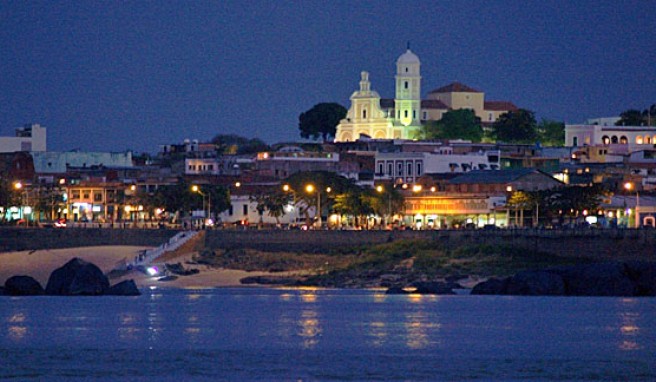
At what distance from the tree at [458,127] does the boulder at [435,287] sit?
10718 cm

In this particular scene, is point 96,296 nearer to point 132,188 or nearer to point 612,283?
point 612,283

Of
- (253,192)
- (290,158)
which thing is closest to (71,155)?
(290,158)

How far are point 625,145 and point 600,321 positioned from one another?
99.3 metres

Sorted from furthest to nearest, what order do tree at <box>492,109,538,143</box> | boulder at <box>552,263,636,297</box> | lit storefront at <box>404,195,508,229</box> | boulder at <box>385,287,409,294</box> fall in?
tree at <box>492,109,538,143</box>, lit storefront at <box>404,195,508,229</box>, boulder at <box>385,287,409,294</box>, boulder at <box>552,263,636,297</box>

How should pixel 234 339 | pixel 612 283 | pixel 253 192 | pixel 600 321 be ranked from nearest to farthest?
pixel 234 339 < pixel 600 321 < pixel 612 283 < pixel 253 192

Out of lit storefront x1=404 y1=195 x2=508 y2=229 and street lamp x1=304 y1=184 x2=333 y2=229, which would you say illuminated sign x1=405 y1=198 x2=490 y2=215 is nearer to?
lit storefront x1=404 y1=195 x2=508 y2=229

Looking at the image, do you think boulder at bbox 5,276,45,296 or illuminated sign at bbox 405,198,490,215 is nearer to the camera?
boulder at bbox 5,276,45,296

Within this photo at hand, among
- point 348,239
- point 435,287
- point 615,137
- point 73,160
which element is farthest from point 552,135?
point 435,287

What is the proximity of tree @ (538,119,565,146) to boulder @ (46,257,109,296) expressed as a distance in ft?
381

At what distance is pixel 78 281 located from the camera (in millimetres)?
79562

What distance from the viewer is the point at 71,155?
158m

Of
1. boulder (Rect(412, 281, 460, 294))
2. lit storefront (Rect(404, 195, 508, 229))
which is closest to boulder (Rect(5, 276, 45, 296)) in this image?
boulder (Rect(412, 281, 460, 294))

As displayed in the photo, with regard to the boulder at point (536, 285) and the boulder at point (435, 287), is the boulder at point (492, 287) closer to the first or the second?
the boulder at point (536, 285)

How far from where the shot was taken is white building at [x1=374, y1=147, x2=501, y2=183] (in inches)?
5615
